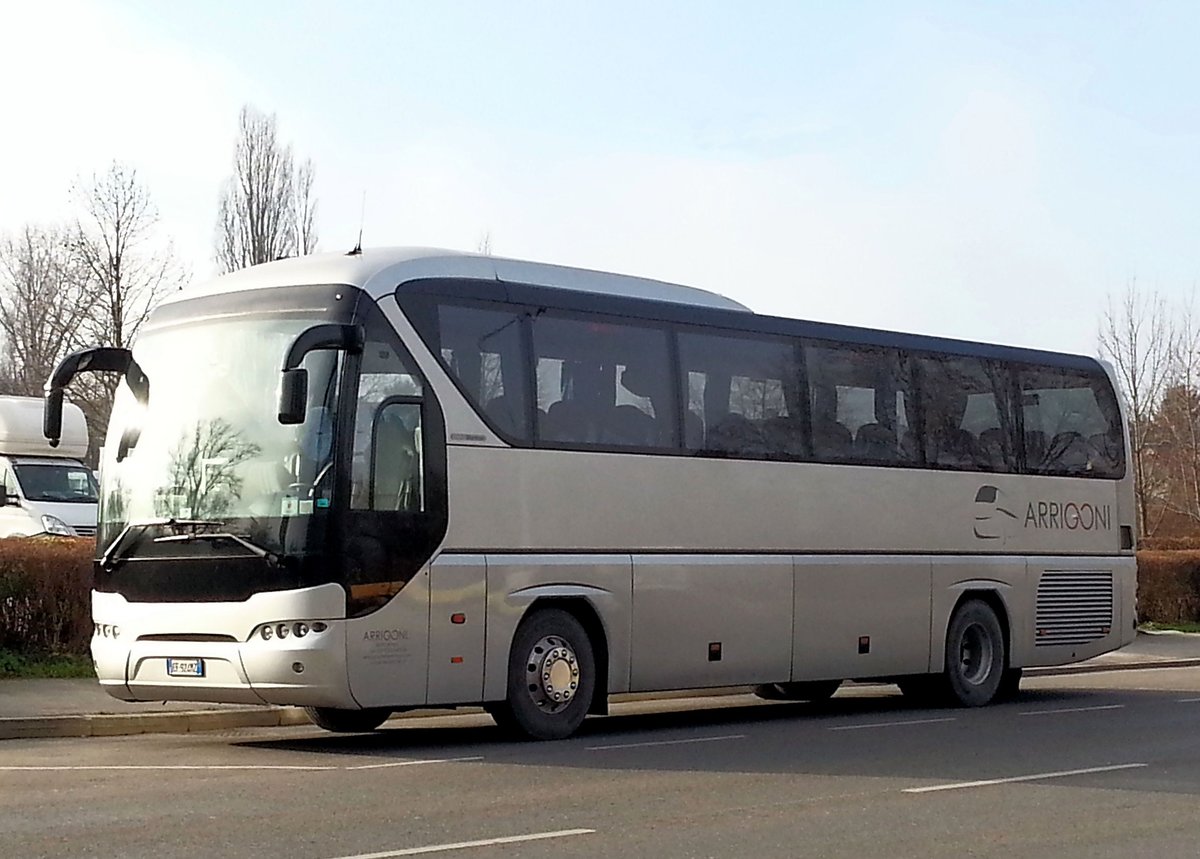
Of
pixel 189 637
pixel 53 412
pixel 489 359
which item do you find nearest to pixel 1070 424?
pixel 489 359

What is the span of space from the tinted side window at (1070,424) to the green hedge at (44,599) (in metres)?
10.5

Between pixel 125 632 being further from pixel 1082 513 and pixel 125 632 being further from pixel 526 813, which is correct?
pixel 1082 513

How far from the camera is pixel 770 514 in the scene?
17500mm

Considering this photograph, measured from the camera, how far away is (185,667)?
1403 cm

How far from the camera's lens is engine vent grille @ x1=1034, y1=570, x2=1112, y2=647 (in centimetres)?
2095

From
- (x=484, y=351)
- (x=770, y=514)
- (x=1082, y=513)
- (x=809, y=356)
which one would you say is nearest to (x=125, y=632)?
(x=484, y=351)

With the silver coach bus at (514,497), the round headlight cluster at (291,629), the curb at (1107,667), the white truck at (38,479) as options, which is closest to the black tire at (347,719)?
the silver coach bus at (514,497)

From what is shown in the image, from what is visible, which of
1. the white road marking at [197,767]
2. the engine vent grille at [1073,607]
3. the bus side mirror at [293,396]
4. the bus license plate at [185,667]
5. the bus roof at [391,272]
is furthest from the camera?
the engine vent grille at [1073,607]

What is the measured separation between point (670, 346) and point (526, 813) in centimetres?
694

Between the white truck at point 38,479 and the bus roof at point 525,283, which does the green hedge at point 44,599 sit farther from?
the white truck at point 38,479

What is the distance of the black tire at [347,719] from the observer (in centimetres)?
1573

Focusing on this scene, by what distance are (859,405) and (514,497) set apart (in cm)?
500

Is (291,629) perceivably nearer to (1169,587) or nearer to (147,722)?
(147,722)

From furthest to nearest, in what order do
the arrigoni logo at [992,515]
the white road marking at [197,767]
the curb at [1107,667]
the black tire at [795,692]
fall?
the curb at [1107,667], the black tire at [795,692], the arrigoni logo at [992,515], the white road marking at [197,767]
